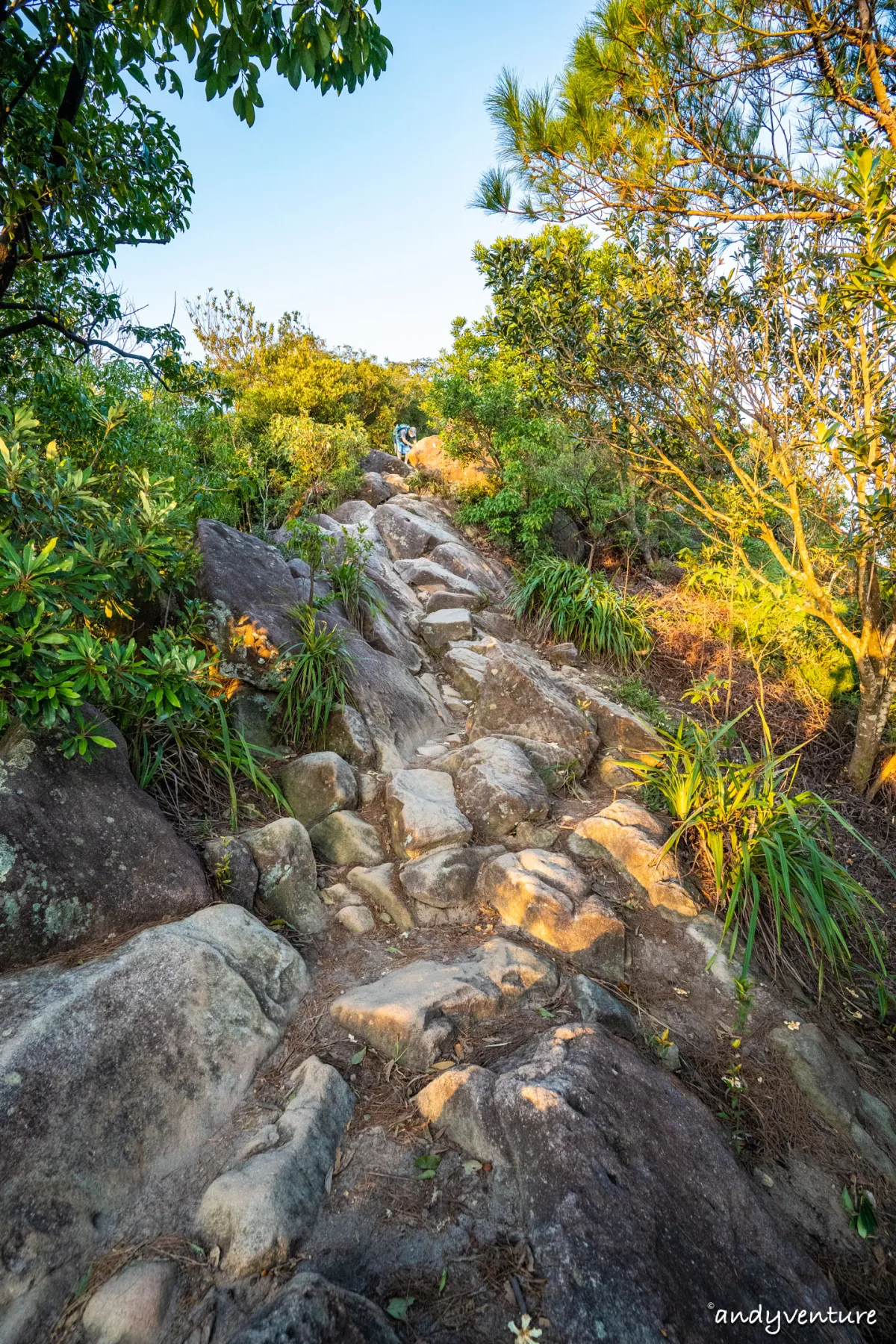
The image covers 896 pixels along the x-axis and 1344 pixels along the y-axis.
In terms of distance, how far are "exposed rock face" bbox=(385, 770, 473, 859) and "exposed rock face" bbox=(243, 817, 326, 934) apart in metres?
0.55

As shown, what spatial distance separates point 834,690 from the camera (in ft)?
18.4

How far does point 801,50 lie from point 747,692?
15.3 feet

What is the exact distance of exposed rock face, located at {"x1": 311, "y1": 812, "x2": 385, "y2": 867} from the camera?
128 inches

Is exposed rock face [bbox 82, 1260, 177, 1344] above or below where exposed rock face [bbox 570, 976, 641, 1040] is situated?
below

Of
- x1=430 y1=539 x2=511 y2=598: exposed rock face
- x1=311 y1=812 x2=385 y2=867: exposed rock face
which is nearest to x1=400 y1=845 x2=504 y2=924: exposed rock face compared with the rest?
x1=311 y1=812 x2=385 y2=867: exposed rock face

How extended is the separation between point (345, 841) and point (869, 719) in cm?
Result: 402

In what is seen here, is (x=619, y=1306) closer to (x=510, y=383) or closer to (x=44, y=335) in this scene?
(x=44, y=335)

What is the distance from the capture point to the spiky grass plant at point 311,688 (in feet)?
12.5

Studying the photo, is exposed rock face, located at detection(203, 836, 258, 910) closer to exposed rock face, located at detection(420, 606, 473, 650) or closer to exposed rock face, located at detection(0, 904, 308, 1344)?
exposed rock face, located at detection(0, 904, 308, 1344)

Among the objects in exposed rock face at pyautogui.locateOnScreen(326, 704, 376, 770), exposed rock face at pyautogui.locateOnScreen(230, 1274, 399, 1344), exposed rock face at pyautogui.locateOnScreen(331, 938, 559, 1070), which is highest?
exposed rock face at pyautogui.locateOnScreen(326, 704, 376, 770)

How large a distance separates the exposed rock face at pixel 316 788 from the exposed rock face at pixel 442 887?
582 mm

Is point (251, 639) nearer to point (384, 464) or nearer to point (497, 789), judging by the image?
point (497, 789)

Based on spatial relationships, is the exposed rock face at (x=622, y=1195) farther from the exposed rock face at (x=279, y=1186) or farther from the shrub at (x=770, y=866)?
the shrub at (x=770, y=866)

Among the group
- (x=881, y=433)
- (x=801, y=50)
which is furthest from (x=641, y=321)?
(x=881, y=433)
